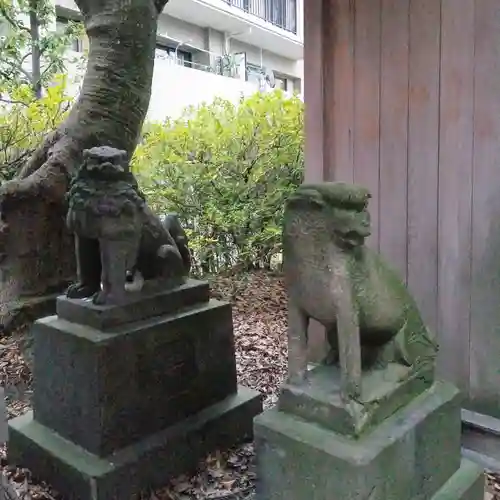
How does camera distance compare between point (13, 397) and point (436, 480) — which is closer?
point (436, 480)

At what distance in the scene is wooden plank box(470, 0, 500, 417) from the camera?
8.23 ft

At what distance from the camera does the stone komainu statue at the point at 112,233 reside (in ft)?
7.38

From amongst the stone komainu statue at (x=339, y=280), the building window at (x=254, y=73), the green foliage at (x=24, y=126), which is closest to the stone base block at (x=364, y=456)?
the stone komainu statue at (x=339, y=280)

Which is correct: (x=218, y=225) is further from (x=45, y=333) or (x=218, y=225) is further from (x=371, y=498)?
(x=371, y=498)

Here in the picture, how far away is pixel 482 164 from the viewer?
2.57 m

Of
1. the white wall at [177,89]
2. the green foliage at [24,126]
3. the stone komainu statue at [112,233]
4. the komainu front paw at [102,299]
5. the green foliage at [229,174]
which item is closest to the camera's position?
the stone komainu statue at [112,233]

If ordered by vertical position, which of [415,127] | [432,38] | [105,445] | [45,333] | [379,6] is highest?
[379,6]

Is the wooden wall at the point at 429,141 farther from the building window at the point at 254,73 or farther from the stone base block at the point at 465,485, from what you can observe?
the building window at the point at 254,73

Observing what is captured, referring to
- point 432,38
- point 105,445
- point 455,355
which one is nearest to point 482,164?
point 432,38

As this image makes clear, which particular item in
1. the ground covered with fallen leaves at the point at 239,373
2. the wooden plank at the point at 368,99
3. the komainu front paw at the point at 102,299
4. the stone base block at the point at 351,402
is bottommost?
the ground covered with fallen leaves at the point at 239,373

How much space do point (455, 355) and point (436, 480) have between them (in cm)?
95

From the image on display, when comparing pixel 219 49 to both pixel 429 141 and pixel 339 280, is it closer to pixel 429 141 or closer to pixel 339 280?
pixel 429 141

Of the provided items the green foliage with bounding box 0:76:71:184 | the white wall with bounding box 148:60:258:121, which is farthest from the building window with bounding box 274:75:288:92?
the green foliage with bounding box 0:76:71:184

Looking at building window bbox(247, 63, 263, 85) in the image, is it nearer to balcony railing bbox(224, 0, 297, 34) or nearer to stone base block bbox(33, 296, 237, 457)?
balcony railing bbox(224, 0, 297, 34)
